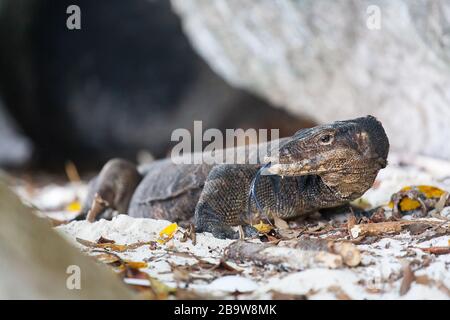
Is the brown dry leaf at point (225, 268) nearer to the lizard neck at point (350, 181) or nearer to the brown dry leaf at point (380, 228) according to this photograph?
the brown dry leaf at point (380, 228)

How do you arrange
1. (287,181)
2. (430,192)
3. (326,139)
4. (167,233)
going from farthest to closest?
(430,192), (287,181), (167,233), (326,139)

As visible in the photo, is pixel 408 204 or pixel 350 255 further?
pixel 408 204

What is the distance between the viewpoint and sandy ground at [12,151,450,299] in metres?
3.04

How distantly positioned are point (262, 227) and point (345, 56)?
4.30 m

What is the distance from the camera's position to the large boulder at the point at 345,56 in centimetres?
652

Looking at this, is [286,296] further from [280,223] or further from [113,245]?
[280,223]

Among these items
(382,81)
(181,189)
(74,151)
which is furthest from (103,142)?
(181,189)

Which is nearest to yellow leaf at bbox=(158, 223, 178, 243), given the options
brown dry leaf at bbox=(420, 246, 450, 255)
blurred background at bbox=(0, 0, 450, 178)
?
brown dry leaf at bbox=(420, 246, 450, 255)

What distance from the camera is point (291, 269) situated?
3365 millimetres

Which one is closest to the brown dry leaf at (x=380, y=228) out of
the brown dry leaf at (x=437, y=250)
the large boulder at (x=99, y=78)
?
the brown dry leaf at (x=437, y=250)

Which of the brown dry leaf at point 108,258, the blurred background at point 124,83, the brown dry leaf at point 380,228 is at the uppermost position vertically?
the blurred background at point 124,83

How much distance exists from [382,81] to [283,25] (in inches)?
63.3

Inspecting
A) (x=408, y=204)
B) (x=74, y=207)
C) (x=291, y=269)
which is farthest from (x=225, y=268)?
(x=74, y=207)

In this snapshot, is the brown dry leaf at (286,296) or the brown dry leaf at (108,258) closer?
the brown dry leaf at (286,296)
